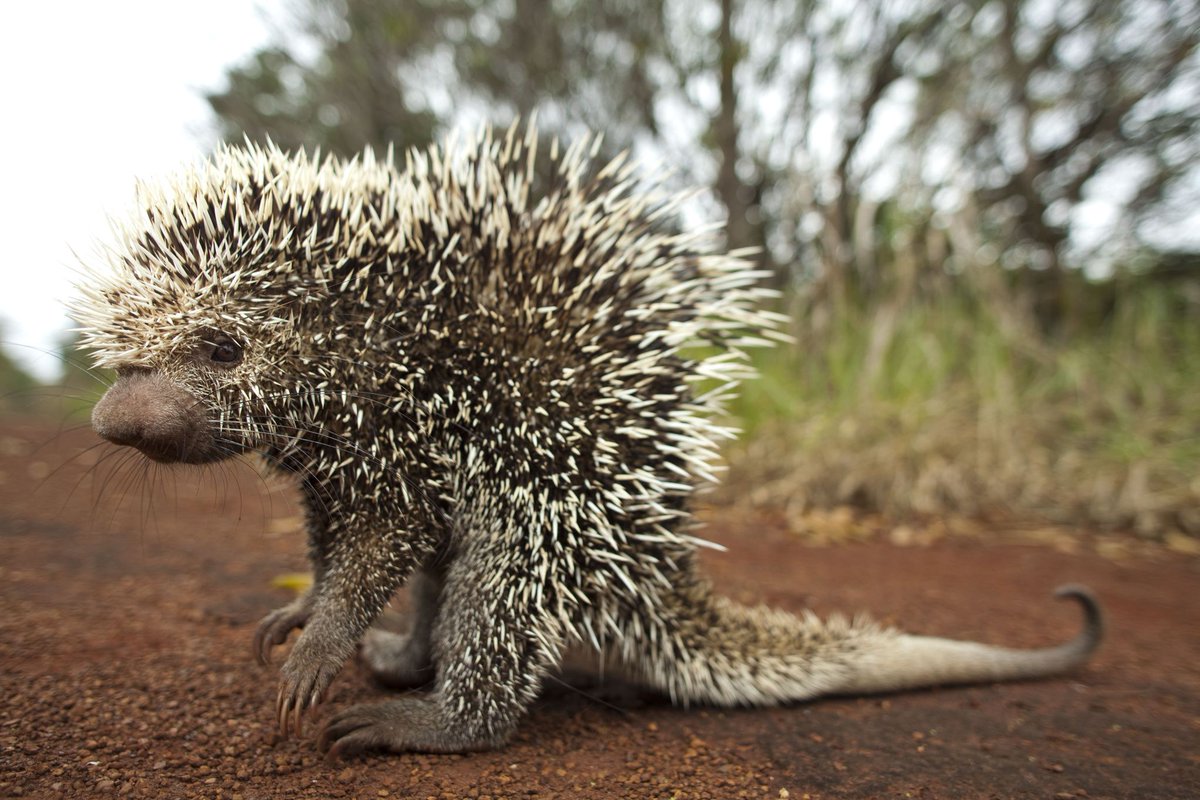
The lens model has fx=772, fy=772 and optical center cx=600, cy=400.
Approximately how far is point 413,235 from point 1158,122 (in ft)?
34.6

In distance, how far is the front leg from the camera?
2.52m

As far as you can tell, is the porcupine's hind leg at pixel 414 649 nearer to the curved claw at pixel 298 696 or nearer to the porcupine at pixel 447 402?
the porcupine at pixel 447 402

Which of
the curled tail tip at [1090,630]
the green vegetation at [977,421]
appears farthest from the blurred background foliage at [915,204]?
the curled tail tip at [1090,630]

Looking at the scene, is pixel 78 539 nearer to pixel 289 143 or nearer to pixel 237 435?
pixel 237 435

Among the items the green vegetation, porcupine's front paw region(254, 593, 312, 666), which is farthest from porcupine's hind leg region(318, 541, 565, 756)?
the green vegetation

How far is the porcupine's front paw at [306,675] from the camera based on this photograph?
8.13 ft

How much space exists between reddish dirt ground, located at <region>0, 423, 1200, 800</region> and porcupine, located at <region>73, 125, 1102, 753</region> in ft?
0.70

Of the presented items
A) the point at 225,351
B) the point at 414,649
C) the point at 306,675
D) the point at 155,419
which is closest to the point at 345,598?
the point at 306,675

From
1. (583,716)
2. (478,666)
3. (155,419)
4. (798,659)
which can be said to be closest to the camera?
(155,419)

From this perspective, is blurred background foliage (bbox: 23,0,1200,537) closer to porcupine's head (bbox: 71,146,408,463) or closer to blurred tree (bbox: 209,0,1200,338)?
blurred tree (bbox: 209,0,1200,338)

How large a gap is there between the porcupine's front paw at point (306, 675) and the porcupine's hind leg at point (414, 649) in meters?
0.59

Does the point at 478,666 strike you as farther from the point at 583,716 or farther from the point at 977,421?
the point at 977,421

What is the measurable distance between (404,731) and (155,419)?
132cm

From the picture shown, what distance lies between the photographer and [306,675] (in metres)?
2.52
